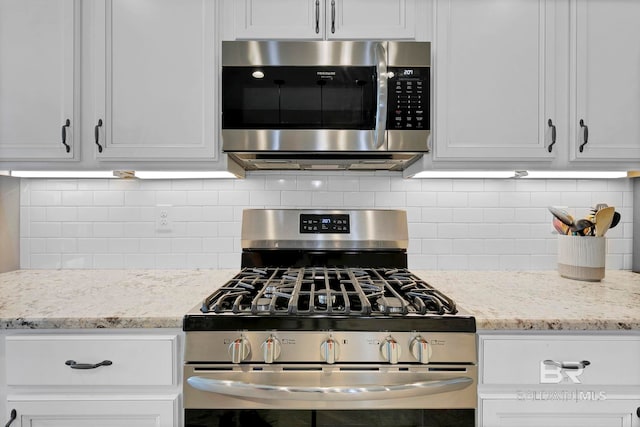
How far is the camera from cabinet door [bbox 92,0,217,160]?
1360mm

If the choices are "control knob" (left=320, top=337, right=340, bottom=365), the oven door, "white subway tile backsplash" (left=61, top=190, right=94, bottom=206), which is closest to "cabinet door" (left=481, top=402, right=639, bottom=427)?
the oven door

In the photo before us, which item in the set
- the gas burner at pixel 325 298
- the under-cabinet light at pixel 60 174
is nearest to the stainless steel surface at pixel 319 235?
the gas burner at pixel 325 298

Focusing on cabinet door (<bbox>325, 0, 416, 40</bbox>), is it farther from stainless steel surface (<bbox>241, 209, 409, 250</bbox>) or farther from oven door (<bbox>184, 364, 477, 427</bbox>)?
oven door (<bbox>184, 364, 477, 427</bbox>)

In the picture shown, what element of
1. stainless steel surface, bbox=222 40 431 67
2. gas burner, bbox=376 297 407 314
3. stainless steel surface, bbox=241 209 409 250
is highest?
stainless steel surface, bbox=222 40 431 67

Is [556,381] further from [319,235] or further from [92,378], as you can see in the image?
[92,378]

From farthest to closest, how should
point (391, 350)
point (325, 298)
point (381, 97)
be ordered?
point (381, 97) < point (325, 298) < point (391, 350)

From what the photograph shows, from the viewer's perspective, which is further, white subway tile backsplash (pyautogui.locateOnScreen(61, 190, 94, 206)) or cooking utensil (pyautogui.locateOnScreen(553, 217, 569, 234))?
white subway tile backsplash (pyautogui.locateOnScreen(61, 190, 94, 206))

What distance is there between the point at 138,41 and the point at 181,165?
491 millimetres

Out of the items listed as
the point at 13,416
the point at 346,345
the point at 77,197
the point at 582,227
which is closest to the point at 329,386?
the point at 346,345

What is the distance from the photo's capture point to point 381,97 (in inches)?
51.8

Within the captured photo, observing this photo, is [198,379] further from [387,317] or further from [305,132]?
[305,132]

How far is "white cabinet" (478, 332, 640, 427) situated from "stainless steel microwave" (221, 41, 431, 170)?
741 mm

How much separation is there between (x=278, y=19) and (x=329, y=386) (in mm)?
1287

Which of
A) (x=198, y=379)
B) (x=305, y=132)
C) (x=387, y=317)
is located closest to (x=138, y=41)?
(x=305, y=132)
